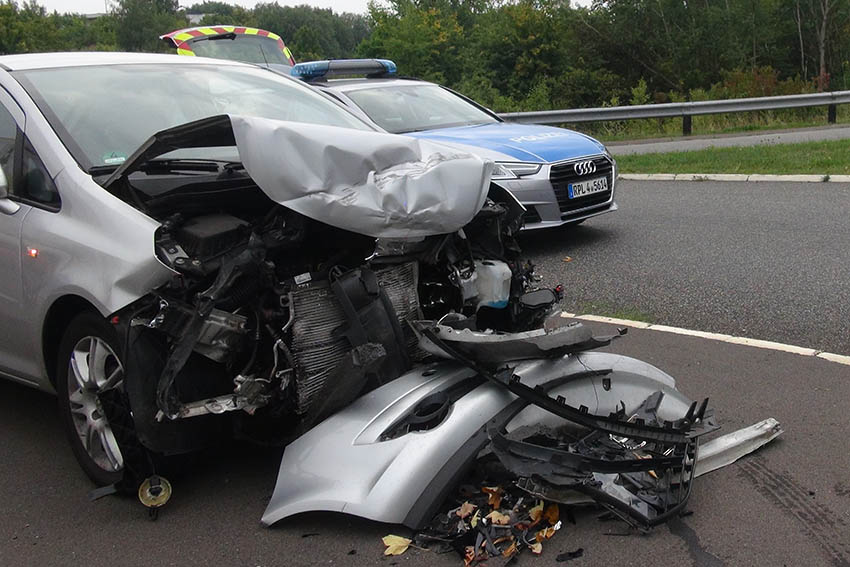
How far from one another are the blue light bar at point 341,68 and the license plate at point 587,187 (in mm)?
3982

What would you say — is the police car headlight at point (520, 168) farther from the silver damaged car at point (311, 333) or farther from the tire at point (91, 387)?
the tire at point (91, 387)

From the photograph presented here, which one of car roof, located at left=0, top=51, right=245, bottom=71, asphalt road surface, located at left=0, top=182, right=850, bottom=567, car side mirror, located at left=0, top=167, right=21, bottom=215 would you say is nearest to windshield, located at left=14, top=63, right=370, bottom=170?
car roof, located at left=0, top=51, right=245, bottom=71

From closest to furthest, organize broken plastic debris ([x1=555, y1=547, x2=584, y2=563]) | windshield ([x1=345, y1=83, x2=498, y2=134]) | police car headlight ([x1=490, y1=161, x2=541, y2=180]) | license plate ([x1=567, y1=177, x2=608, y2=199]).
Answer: broken plastic debris ([x1=555, y1=547, x2=584, y2=563]) → police car headlight ([x1=490, y1=161, x2=541, y2=180]) → license plate ([x1=567, y1=177, x2=608, y2=199]) → windshield ([x1=345, y1=83, x2=498, y2=134])

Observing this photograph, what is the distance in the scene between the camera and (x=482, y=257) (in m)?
3.92

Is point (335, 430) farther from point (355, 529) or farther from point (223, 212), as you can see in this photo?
point (223, 212)

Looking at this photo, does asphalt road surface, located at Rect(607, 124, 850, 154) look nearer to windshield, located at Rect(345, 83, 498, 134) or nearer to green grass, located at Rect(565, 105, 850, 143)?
green grass, located at Rect(565, 105, 850, 143)

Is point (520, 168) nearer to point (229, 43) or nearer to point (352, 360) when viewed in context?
point (352, 360)

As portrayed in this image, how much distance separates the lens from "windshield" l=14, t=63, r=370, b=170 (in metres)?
3.97

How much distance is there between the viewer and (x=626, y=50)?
45656mm

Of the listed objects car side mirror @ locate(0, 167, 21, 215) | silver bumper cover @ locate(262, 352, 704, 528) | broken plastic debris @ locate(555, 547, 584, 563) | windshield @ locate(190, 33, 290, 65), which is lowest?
broken plastic debris @ locate(555, 547, 584, 563)

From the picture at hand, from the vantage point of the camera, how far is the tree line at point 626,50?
39.8 m

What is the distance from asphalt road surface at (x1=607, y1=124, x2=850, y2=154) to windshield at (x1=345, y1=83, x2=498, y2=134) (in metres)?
6.25

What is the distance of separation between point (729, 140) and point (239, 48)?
31.8ft

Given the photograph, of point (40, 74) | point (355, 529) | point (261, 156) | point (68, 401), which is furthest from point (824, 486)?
point (40, 74)
